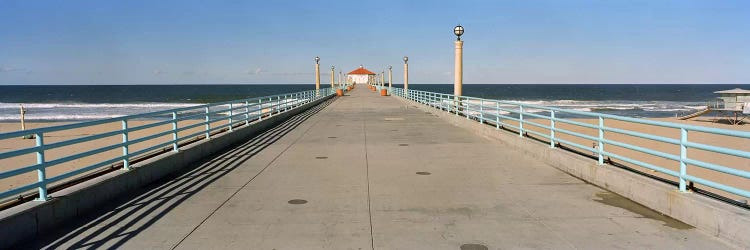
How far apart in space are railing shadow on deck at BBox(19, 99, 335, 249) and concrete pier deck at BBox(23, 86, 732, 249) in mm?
16

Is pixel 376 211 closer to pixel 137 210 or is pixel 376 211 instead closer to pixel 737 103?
pixel 137 210

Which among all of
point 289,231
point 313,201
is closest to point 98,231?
point 289,231

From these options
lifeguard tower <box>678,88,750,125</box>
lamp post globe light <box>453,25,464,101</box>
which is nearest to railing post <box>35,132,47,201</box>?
lamp post globe light <box>453,25,464,101</box>

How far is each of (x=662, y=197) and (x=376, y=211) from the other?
3194mm

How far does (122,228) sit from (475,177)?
5.12 m

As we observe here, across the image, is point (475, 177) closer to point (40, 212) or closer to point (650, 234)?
point (650, 234)

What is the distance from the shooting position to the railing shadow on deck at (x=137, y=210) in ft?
17.3

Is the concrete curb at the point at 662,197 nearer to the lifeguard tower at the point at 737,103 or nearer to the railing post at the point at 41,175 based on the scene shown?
the railing post at the point at 41,175

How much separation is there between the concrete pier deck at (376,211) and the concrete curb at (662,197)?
13 cm

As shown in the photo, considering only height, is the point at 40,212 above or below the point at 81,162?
above

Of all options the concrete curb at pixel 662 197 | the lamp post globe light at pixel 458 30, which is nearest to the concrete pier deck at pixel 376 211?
the concrete curb at pixel 662 197

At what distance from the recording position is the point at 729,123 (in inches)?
1500

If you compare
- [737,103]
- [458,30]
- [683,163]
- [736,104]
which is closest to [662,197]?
[683,163]

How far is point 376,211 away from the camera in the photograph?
6387 millimetres
